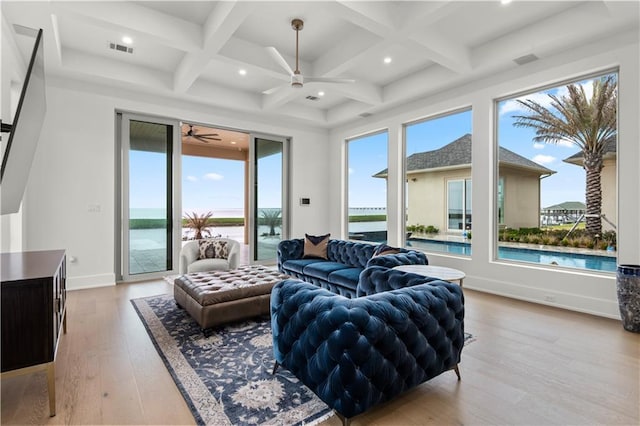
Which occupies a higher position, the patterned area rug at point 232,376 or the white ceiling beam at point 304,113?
the white ceiling beam at point 304,113

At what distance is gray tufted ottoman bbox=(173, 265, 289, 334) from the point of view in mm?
3143

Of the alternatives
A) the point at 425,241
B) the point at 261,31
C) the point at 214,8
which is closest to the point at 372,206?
the point at 425,241

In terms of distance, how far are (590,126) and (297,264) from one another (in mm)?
4378

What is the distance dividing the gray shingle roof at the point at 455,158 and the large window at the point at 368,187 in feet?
1.43

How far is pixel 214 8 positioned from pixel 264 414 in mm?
4038

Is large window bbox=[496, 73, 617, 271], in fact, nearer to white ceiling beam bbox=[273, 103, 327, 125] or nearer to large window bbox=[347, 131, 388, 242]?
large window bbox=[347, 131, 388, 242]

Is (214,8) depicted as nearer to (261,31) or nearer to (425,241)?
(261,31)

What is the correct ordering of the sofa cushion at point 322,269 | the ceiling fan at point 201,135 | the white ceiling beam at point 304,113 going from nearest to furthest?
the sofa cushion at point 322,269, the white ceiling beam at point 304,113, the ceiling fan at point 201,135

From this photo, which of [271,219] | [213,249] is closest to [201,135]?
[271,219]

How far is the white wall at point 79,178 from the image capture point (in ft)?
15.4

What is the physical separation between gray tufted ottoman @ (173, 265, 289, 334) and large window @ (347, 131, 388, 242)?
3686 millimetres

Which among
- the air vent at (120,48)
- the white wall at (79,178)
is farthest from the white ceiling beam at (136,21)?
the white wall at (79,178)

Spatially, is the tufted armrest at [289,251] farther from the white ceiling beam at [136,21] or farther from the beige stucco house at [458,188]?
the white ceiling beam at [136,21]

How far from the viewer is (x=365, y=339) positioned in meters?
1.70
